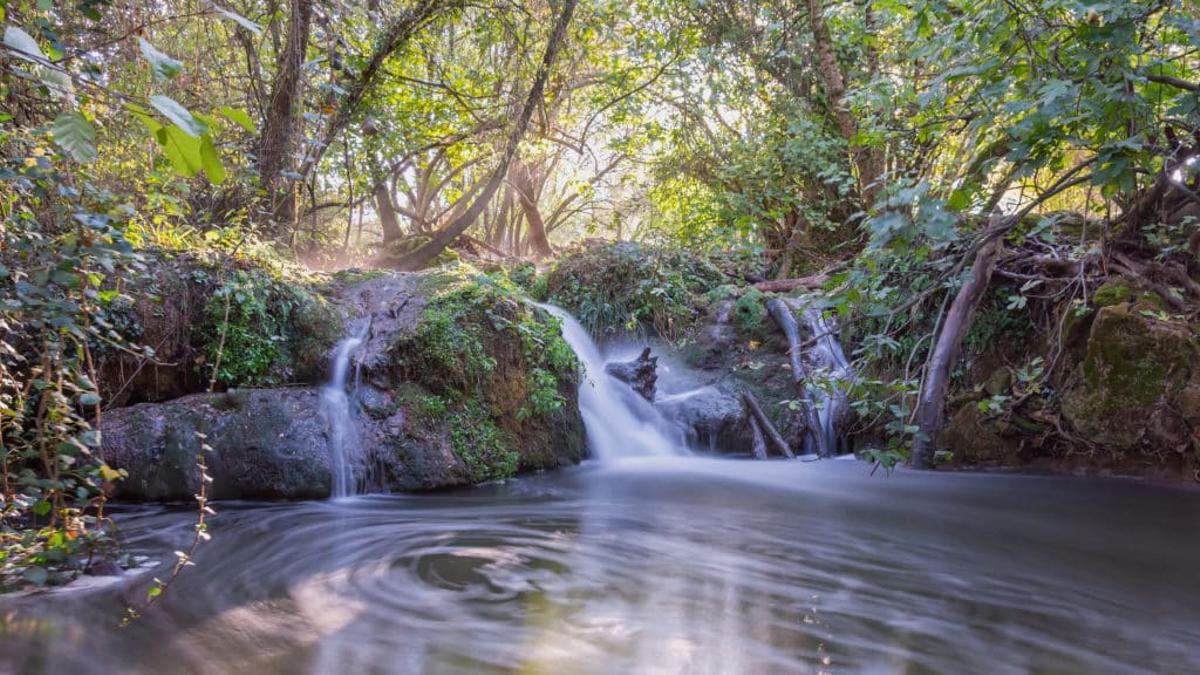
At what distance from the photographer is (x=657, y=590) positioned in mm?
3564

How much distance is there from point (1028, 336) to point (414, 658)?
6.99 m

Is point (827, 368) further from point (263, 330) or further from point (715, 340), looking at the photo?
point (263, 330)

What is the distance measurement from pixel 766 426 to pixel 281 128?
627 centimetres

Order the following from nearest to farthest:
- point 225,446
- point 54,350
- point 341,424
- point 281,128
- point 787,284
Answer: point 54,350 → point 225,446 → point 341,424 → point 281,128 → point 787,284

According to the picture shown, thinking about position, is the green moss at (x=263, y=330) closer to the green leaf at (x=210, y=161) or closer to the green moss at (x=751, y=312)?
the green leaf at (x=210, y=161)

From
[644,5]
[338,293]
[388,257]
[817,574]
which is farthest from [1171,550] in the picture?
[388,257]

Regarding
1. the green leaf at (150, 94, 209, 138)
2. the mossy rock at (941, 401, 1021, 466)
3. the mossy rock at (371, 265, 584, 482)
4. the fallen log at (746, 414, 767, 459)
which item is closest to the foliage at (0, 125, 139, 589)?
the green leaf at (150, 94, 209, 138)

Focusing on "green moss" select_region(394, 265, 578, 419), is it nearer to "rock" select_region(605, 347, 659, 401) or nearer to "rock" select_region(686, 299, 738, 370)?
"rock" select_region(605, 347, 659, 401)

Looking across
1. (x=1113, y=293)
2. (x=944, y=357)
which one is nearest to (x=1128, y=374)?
(x=1113, y=293)

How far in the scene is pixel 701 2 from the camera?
9.25m

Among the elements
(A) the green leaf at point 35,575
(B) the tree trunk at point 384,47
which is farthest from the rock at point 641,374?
(A) the green leaf at point 35,575

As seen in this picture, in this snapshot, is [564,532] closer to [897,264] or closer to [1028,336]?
[897,264]

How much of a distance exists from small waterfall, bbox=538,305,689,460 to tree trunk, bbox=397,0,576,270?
2919 mm

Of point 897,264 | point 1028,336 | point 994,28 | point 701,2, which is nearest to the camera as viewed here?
point 994,28
